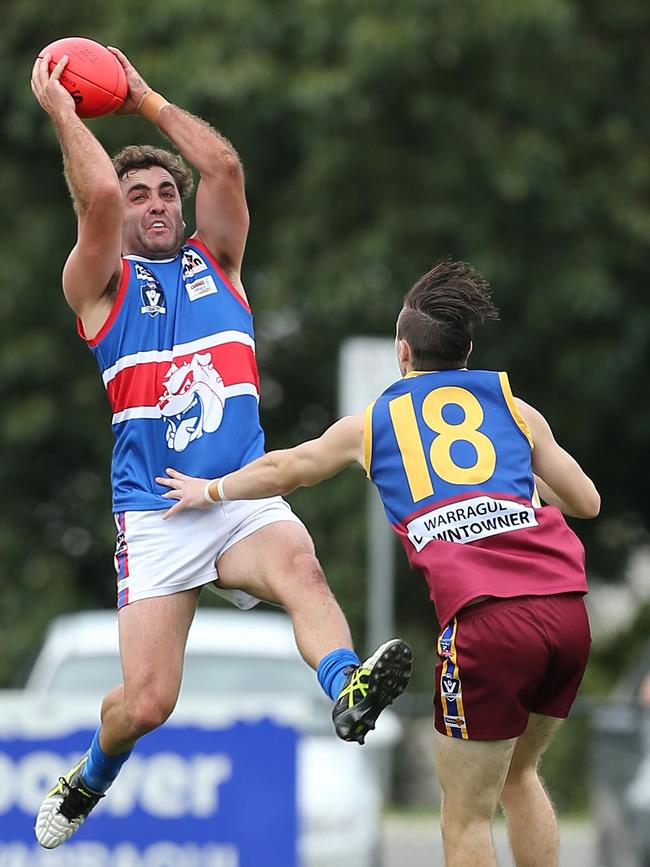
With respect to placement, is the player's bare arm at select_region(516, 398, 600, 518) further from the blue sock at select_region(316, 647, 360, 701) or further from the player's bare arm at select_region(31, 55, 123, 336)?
the player's bare arm at select_region(31, 55, 123, 336)

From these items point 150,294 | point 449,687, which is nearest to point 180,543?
point 150,294

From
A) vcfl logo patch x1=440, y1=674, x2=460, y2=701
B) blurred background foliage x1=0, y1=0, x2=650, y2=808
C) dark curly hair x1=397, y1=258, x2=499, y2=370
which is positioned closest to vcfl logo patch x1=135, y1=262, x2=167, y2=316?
dark curly hair x1=397, y1=258, x2=499, y2=370

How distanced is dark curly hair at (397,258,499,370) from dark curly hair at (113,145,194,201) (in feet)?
3.88

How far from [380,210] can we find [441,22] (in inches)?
65.9

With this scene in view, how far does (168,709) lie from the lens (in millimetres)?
6004

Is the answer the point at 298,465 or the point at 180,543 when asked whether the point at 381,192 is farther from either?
the point at 298,465

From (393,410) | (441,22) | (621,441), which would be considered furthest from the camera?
(621,441)

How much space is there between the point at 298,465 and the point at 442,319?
0.67 m

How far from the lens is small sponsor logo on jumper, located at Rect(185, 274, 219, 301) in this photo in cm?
624

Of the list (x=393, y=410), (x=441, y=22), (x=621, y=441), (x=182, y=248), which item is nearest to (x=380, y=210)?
(x=441, y=22)

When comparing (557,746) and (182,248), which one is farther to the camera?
(557,746)

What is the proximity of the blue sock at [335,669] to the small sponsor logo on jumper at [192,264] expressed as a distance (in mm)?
1509

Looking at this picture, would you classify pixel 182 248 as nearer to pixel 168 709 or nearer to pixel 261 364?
pixel 168 709

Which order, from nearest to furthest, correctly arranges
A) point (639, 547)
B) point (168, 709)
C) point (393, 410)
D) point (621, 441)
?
point (393, 410)
point (168, 709)
point (621, 441)
point (639, 547)
